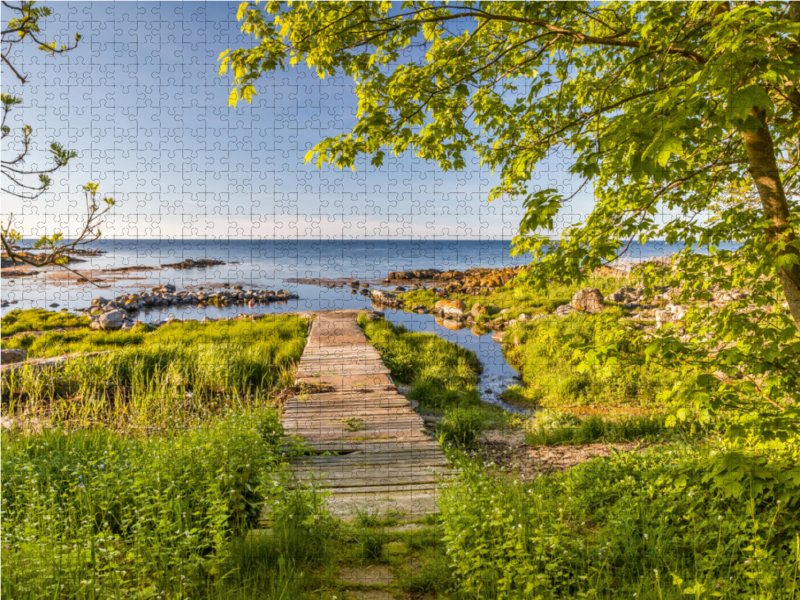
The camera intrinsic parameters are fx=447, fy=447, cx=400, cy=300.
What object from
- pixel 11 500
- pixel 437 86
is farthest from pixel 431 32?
pixel 11 500

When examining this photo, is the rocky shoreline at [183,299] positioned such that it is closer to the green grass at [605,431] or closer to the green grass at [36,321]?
the green grass at [36,321]

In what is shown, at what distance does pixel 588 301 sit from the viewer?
16781 millimetres

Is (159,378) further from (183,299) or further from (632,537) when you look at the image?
(183,299)

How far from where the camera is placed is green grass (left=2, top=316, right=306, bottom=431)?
5.93 m

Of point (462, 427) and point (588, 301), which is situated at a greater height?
point (588, 301)

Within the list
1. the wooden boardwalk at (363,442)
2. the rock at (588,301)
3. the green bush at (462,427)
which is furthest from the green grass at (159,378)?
the rock at (588,301)

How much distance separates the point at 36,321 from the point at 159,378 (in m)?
13.6

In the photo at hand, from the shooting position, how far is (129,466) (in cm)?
381

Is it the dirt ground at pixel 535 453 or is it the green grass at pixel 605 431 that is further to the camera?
the green grass at pixel 605 431

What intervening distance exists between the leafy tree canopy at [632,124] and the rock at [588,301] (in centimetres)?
1237

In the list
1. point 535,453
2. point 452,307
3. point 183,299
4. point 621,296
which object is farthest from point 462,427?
point 183,299

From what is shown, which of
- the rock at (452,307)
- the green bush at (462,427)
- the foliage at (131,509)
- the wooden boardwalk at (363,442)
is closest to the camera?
the foliage at (131,509)

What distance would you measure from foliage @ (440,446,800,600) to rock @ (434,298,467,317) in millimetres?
14733

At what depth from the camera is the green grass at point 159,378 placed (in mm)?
5930
